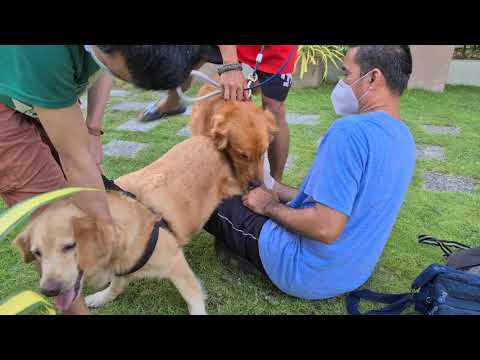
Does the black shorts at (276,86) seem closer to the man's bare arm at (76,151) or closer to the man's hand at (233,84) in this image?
the man's hand at (233,84)

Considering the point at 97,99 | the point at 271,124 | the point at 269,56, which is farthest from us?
the point at 269,56

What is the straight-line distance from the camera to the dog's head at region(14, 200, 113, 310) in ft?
5.96

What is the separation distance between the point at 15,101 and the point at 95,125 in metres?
0.89

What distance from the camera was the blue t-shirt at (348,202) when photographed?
196cm

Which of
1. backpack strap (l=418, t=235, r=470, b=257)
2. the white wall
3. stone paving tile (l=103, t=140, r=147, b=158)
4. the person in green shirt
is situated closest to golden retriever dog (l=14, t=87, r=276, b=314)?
the person in green shirt

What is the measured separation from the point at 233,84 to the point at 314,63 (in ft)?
14.9

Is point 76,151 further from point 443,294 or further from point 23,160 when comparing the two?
point 443,294

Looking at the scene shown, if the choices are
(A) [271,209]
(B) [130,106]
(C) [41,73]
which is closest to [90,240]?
(C) [41,73]

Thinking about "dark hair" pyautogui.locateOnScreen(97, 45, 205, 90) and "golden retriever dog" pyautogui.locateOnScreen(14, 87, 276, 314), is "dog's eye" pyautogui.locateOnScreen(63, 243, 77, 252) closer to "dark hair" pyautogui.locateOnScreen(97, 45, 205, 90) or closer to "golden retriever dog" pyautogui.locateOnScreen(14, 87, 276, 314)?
"golden retriever dog" pyautogui.locateOnScreen(14, 87, 276, 314)

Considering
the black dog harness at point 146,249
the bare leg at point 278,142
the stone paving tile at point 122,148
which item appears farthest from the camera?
the stone paving tile at point 122,148

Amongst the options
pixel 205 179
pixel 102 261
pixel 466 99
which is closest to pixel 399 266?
pixel 205 179

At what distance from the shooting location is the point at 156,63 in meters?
1.41

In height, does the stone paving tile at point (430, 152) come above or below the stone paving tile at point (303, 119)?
below

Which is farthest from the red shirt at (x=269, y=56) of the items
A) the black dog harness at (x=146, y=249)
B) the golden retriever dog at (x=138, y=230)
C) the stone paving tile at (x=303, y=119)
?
the stone paving tile at (x=303, y=119)
